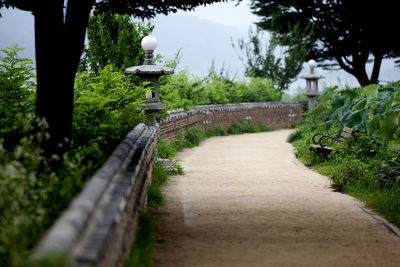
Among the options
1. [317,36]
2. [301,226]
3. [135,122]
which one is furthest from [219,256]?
[317,36]

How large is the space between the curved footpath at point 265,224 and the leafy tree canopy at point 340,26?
1936cm

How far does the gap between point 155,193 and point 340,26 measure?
24422mm

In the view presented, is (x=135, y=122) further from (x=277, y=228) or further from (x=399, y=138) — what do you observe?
(x=399, y=138)

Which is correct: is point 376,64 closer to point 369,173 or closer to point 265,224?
point 369,173

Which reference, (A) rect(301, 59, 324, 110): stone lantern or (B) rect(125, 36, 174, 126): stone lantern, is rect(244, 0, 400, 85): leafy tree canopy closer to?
(A) rect(301, 59, 324, 110): stone lantern

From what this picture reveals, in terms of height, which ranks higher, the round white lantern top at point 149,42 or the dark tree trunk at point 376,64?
the dark tree trunk at point 376,64

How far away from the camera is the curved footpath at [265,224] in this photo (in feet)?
18.1

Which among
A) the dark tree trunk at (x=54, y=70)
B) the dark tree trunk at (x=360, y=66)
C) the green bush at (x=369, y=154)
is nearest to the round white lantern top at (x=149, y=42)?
the green bush at (x=369, y=154)

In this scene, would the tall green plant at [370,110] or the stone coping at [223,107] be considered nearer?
the tall green plant at [370,110]

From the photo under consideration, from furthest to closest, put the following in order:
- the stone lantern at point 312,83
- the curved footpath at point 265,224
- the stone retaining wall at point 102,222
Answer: the stone lantern at point 312,83 → the curved footpath at point 265,224 → the stone retaining wall at point 102,222

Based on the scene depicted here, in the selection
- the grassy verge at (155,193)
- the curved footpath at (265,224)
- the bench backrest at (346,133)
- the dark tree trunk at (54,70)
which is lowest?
the curved footpath at (265,224)

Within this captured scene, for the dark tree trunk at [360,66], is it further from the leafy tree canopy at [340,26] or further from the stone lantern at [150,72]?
the stone lantern at [150,72]

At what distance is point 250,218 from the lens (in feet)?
23.5

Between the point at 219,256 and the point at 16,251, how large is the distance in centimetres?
217
